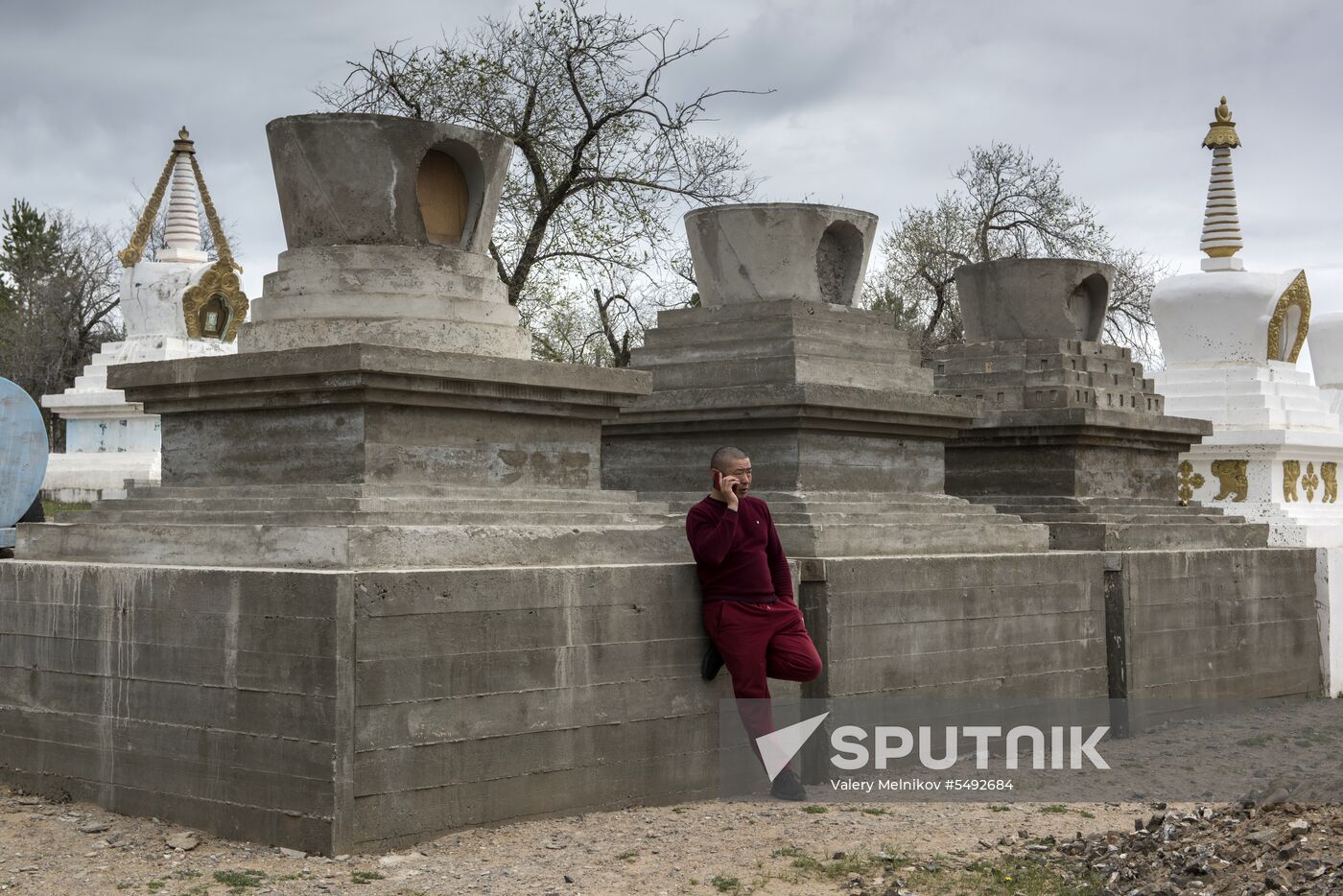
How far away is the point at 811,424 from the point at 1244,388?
25.9 ft

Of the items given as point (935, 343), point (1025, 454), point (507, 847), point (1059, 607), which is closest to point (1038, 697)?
point (1059, 607)

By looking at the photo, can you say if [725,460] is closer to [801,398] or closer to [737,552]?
[737,552]

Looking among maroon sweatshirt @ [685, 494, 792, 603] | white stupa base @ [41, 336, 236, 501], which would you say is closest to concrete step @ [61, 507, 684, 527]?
maroon sweatshirt @ [685, 494, 792, 603]

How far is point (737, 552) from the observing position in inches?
316

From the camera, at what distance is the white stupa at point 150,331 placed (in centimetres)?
2131

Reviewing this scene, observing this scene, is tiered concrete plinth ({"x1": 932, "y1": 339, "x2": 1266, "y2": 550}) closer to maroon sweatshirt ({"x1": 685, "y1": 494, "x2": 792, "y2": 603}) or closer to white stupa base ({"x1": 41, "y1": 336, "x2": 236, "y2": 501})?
maroon sweatshirt ({"x1": 685, "y1": 494, "x2": 792, "y2": 603})

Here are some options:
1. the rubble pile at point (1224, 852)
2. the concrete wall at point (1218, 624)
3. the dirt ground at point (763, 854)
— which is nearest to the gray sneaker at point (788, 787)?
the dirt ground at point (763, 854)

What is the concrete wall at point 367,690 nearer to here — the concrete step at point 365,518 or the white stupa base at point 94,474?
the concrete step at point 365,518

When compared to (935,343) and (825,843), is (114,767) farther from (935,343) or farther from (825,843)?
(935,343)

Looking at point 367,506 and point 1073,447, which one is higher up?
point 1073,447

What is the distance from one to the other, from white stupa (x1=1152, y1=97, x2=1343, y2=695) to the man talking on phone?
8.70 meters

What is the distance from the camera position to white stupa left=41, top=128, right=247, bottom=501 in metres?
21.3

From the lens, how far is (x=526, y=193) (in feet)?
69.7

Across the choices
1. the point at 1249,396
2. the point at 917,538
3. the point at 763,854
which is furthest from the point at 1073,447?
the point at 763,854
